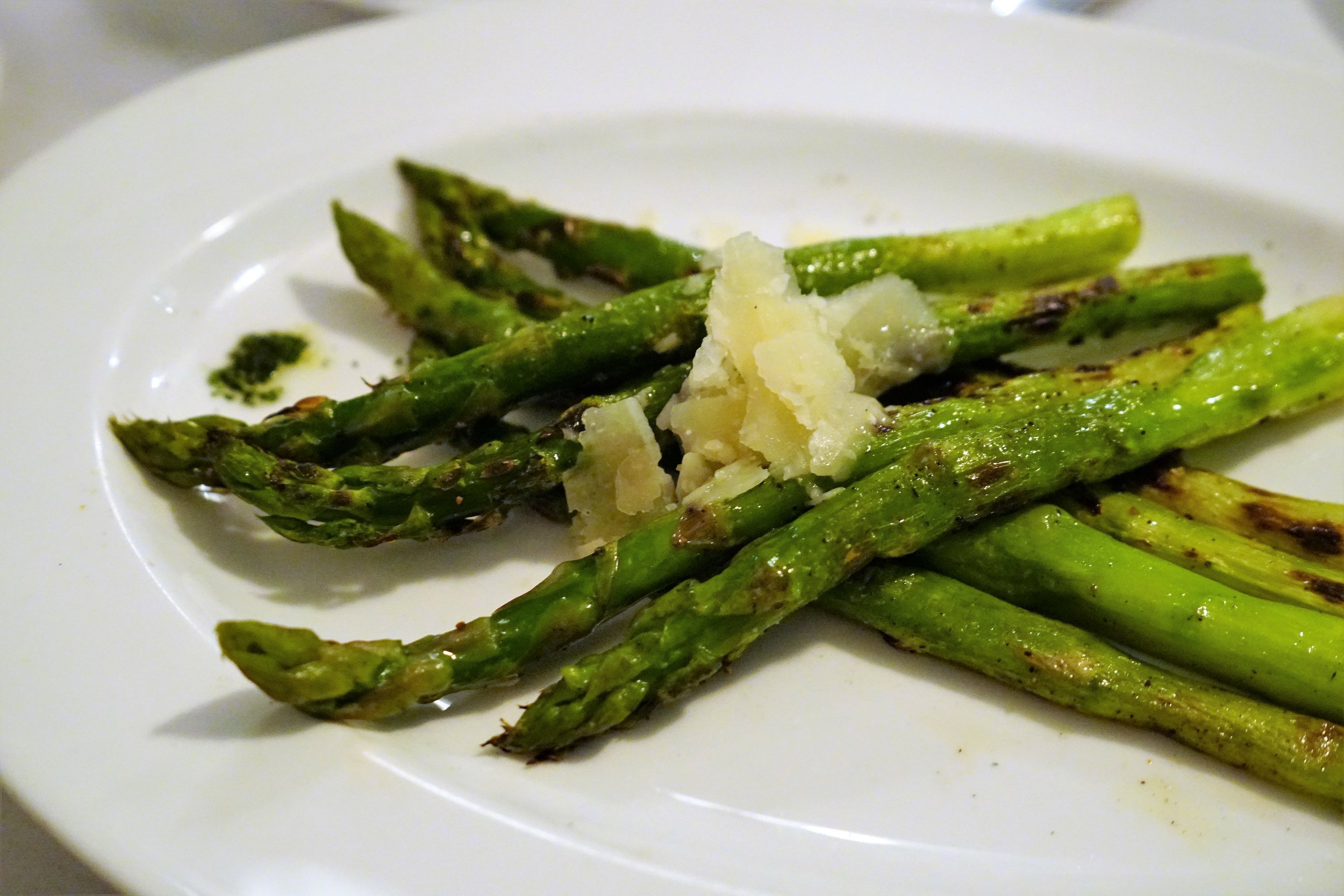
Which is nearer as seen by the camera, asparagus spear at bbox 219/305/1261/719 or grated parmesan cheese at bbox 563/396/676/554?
asparagus spear at bbox 219/305/1261/719

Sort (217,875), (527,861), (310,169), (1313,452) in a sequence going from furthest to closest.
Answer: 1. (310,169)
2. (1313,452)
3. (527,861)
4. (217,875)

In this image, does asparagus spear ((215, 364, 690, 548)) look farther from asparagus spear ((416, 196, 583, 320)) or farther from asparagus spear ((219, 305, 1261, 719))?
asparagus spear ((416, 196, 583, 320))

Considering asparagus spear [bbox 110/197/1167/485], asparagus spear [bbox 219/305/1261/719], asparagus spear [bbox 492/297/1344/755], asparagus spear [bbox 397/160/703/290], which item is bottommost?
asparagus spear [bbox 492/297/1344/755]

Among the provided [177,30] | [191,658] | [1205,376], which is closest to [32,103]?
[177,30]

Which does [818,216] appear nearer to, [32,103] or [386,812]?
[386,812]

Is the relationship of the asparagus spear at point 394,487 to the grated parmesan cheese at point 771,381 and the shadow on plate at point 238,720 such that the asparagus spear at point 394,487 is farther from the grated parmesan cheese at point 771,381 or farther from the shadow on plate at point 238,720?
the shadow on plate at point 238,720

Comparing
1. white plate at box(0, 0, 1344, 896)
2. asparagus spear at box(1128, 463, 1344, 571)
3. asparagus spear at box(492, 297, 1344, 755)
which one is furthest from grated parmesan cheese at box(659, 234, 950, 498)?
asparagus spear at box(1128, 463, 1344, 571)

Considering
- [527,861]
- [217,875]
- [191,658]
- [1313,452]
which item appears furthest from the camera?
[1313,452]
